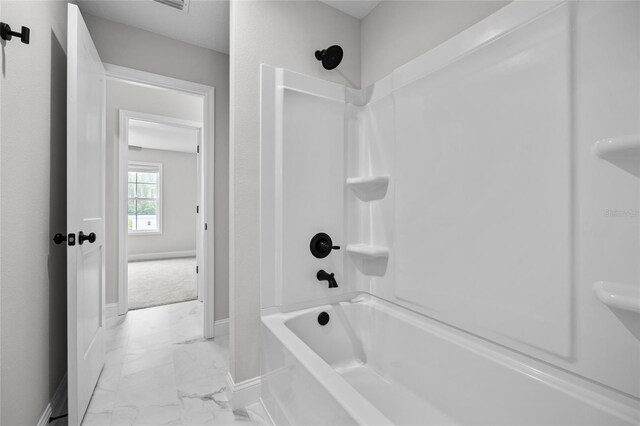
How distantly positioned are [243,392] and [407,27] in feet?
7.67

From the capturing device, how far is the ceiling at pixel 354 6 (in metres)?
1.88

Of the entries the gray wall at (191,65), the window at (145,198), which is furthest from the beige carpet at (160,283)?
the gray wall at (191,65)

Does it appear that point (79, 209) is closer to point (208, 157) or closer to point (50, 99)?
point (50, 99)

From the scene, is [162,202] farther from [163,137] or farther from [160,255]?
[163,137]

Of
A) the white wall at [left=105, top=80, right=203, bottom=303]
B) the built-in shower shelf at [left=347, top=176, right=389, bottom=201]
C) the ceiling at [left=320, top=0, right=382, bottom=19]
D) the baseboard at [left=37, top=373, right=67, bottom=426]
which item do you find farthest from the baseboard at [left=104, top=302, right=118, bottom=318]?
the ceiling at [left=320, top=0, right=382, bottom=19]

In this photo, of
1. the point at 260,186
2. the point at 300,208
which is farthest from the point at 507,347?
the point at 260,186

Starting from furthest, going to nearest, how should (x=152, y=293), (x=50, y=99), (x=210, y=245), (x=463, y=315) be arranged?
(x=152, y=293), (x=210, y=245), (x=50, y=99), (x=463, y=315)

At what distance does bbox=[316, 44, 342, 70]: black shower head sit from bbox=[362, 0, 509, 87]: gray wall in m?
0.32

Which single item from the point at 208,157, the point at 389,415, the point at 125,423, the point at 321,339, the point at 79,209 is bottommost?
the point at 125,423

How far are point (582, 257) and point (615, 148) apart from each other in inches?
14.3

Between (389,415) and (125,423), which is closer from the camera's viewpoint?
(389,415)

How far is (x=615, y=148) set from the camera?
84cm

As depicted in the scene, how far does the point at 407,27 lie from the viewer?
1.69 m

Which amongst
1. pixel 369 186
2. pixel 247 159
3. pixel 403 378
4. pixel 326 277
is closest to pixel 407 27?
pixel 369 186
